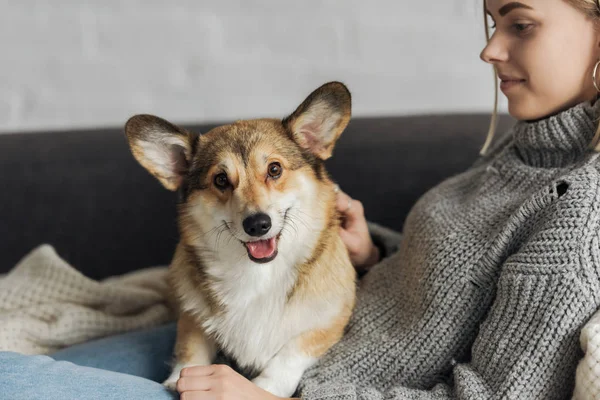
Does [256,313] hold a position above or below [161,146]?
below

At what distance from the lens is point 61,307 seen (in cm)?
147

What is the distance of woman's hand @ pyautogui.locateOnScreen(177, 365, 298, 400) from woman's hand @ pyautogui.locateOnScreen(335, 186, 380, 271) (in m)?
0.46

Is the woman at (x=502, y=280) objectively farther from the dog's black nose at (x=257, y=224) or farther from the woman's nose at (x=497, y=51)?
the dog's black nose at (x=257, y=224)

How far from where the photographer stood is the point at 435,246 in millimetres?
1178

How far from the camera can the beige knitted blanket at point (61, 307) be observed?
4.62ft

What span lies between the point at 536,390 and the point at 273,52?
1.45 m

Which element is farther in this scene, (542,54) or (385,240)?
(385,240)

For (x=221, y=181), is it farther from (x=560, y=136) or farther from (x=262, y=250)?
(x=560, y=136)

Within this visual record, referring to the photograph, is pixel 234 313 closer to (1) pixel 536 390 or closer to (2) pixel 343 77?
(1) pixel 536 390

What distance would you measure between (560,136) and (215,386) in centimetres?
76

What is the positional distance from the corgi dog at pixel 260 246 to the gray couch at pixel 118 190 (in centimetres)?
59

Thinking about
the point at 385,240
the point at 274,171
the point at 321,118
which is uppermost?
the point at 321,118

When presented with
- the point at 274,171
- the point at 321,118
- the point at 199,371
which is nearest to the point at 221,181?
the point at 274,171

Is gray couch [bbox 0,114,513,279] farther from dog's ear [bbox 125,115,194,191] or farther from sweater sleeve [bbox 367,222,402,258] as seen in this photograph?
dog's ear [bbox 125,115,194,191]
